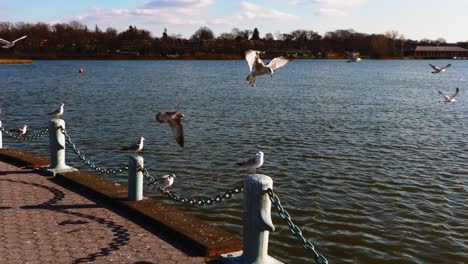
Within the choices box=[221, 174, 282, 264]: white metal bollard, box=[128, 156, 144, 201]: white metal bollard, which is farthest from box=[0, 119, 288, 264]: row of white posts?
box=[128, 156, 144, 201]: white metal bollard

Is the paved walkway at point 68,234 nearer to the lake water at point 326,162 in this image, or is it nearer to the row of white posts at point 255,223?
the row of white posts at point 255,223

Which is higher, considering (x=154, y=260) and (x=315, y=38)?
(x=315, y=38)

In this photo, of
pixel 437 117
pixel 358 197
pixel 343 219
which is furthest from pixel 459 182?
pixel 437 117

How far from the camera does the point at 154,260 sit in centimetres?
645

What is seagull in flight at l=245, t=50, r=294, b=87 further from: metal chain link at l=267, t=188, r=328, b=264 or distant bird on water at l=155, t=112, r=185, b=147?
metal chain link at l=267, t=188, r=328, b=264

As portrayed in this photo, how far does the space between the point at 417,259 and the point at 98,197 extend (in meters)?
5.72

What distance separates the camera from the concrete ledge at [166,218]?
684cm

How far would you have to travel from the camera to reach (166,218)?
7.78m

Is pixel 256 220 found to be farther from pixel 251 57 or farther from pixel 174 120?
pixel 251 57

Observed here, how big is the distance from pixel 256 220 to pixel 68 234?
2894mm

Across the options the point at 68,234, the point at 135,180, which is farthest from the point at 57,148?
the point at 68,234

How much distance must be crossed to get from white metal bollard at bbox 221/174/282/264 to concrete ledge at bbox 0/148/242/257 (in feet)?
1.83

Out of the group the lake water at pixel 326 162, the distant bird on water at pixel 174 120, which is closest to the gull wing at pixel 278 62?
the distant bird on water at pixel 174 120

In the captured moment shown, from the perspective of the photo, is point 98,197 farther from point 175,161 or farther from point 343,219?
point 175,161
